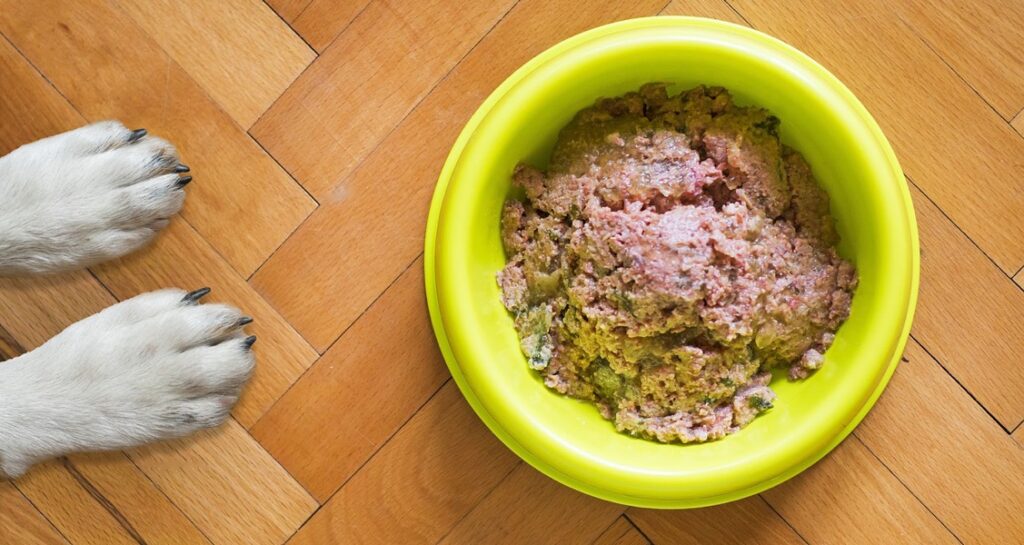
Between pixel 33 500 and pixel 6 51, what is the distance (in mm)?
585

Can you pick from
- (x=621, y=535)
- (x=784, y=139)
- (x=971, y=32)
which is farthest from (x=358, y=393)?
(x=971, y=32)

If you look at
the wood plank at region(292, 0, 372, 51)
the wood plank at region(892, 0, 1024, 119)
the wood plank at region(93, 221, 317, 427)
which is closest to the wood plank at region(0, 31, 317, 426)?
the wood plank at region(93, 221, 317, 427)

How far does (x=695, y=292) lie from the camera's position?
3.14ft

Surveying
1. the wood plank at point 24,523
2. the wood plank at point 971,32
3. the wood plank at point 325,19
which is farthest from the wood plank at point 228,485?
the wood plank at point 971,32

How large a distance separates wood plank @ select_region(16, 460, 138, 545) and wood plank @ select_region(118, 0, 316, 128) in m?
0.52

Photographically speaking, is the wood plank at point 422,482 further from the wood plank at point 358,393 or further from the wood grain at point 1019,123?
the wood grain at point 1019,123

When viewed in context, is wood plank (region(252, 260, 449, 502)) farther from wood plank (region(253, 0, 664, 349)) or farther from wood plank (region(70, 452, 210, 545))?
wood plank (region(70, 452, 210, 545))

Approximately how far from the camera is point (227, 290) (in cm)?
116

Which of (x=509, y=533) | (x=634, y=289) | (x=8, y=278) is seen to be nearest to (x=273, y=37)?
(x=8, y=278)

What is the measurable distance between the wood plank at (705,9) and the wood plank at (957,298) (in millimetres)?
316

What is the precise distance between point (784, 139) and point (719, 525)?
495 millimetres

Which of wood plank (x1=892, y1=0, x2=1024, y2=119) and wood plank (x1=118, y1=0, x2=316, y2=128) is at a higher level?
wood plank (x1=118, y1=0, x2=316, y2=128)

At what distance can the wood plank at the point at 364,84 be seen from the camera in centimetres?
114

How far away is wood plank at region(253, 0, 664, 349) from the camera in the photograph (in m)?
1.14
